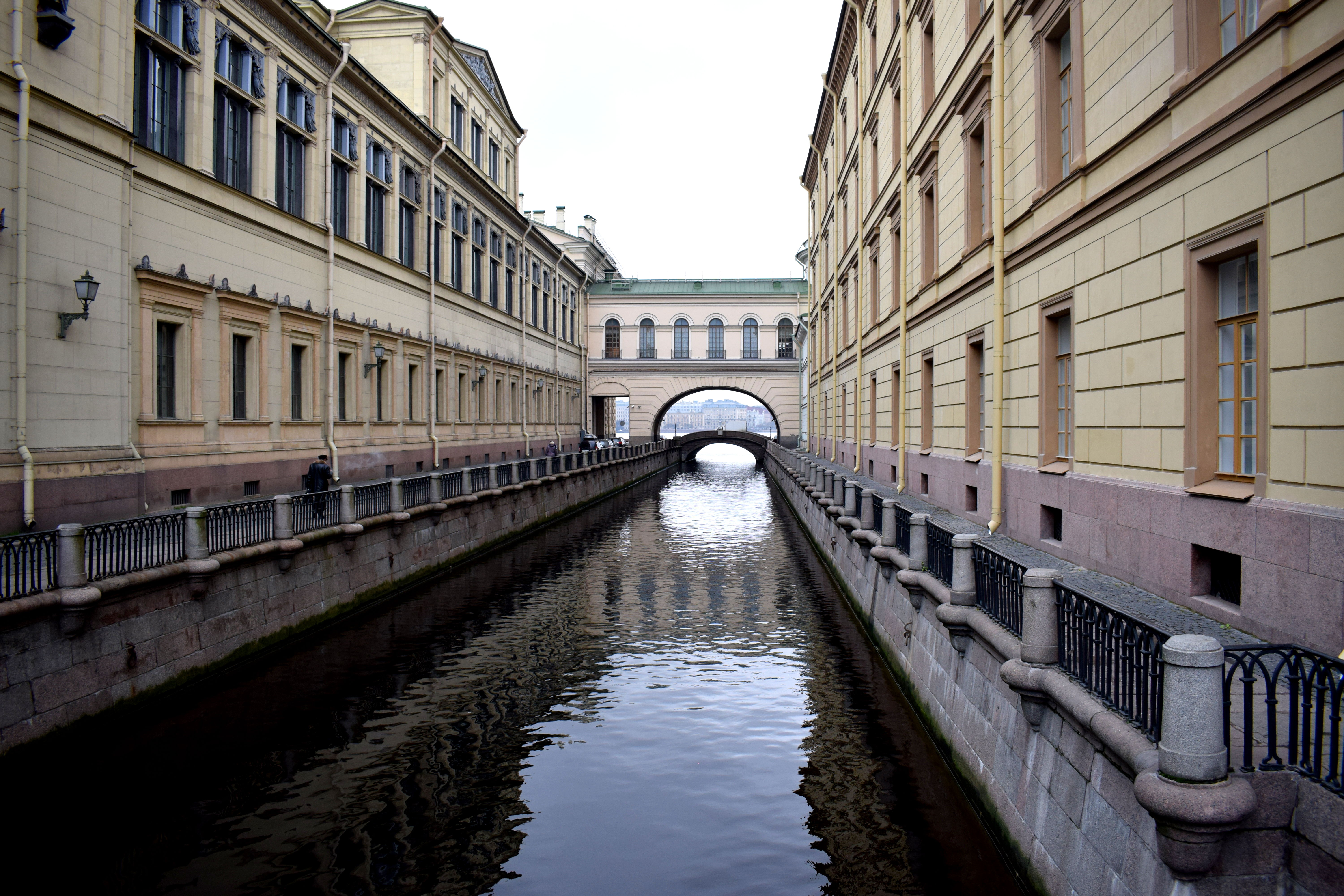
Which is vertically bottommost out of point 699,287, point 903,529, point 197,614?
point 197,614

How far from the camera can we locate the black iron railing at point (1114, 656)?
4574 millimetres

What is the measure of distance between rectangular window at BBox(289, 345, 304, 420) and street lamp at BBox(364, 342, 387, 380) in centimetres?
260

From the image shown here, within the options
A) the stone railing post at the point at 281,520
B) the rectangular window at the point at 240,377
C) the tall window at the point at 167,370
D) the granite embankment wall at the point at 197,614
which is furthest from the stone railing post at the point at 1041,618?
the rectangular window at the point at 240,377

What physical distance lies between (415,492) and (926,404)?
35.6 ft

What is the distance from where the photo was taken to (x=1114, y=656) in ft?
16.9

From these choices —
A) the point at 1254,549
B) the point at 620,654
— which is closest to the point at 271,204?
the point at 620,654

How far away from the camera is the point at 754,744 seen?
9.18 metres

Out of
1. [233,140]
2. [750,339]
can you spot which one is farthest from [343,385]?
[750,339]

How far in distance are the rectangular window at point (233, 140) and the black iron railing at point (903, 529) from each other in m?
14.8

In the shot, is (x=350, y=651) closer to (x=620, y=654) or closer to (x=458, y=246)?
(x=620, y=654)

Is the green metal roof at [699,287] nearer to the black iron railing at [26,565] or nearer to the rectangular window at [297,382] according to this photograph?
the rectangular window at [297,382]

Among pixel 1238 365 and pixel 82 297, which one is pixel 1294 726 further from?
pixel 82 297

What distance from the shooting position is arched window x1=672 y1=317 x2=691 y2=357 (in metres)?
64.1

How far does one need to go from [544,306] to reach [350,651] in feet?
122
